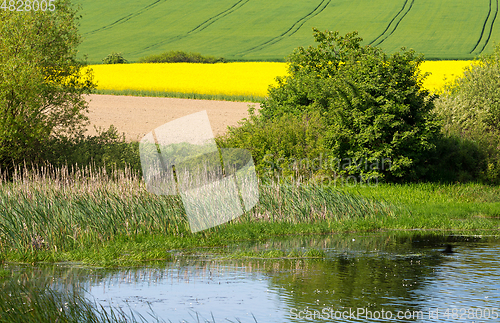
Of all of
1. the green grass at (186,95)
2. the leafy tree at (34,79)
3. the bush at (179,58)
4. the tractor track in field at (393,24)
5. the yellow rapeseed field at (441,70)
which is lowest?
the leafy tree at (34,79)

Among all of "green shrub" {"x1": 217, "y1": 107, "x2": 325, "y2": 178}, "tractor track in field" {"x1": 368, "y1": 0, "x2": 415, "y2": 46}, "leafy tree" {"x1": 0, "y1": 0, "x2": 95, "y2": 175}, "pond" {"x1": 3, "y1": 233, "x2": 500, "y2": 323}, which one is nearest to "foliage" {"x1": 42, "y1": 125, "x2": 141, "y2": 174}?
"leafy tree" {"x1": 0, "y1": 0, "x2": 95, "y2": 175}

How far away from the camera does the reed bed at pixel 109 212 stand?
15.4 m

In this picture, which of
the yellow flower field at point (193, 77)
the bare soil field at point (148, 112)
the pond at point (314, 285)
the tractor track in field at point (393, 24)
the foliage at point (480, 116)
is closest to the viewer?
the pond at point (314, 285)

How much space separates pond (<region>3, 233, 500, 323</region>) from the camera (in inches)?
403

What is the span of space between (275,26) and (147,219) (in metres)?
80.8

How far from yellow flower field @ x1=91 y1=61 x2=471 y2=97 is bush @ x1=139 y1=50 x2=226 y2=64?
4.01 meters

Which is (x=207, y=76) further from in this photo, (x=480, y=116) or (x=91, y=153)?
(x=91, y=153)

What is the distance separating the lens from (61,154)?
28172 mm

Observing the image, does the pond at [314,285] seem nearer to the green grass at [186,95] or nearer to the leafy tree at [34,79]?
the leafy tree at [34,79]

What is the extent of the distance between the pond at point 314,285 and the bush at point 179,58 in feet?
215

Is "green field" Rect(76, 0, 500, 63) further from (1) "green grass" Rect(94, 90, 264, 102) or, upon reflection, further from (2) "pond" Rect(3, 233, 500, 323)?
(2) "pond" Rect(3, 233, 500, 323)

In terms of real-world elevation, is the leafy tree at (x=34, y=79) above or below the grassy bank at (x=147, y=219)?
above

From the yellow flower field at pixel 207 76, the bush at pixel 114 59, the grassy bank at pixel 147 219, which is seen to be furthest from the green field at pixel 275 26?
the grassy bank at pixel 147 219

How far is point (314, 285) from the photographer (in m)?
12.1
